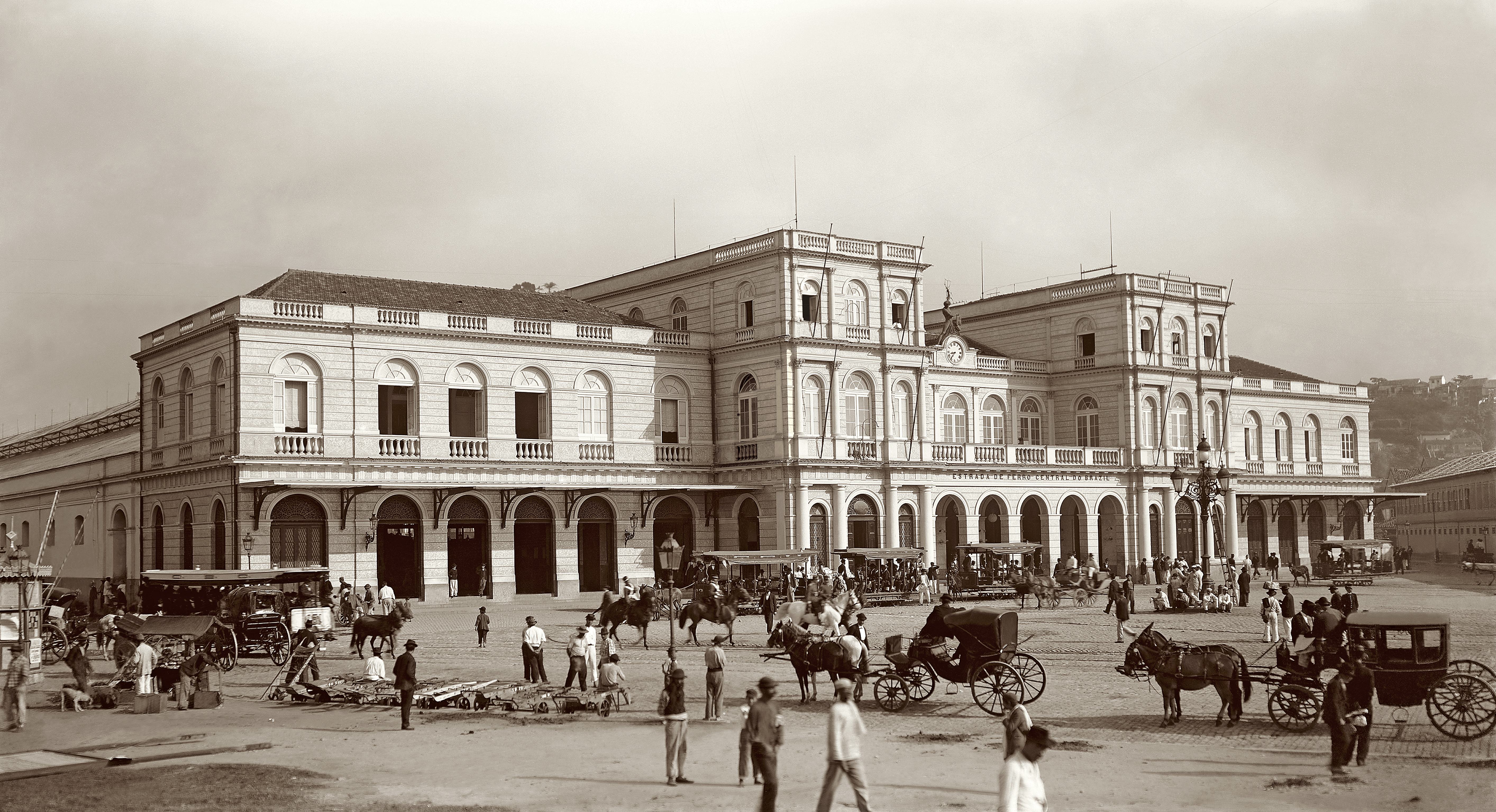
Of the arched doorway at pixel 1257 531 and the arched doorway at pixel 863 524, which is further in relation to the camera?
the arched doorway at pixel 1257 531

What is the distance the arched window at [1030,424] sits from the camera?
226 feet

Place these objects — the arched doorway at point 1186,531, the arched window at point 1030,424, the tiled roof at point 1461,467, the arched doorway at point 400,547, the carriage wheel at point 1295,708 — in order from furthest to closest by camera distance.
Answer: the arched doorway at point 1186,531 < the arched window at point 1030,424 < the tiled roof at point 1461,467 < the arched doorway at point 400,547 < the carriage wheel at point 1295,708

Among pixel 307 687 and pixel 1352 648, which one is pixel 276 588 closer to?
pixel 307 687

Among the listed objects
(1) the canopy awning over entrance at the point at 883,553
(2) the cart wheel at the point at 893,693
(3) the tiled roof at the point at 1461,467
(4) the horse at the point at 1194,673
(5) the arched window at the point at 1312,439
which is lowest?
(2) the cart wheel at the point at 893,693

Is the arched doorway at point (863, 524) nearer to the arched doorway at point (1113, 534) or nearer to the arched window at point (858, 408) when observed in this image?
the arched window at point (858, 408)

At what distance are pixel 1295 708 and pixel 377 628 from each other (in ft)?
61.4

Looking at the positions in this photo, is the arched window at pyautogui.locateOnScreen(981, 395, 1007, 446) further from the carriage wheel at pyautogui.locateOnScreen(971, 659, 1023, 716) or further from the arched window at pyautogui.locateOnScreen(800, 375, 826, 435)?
the carriage wheel at pyautogui.locateOnScreen(971, 659, 1023, 716)

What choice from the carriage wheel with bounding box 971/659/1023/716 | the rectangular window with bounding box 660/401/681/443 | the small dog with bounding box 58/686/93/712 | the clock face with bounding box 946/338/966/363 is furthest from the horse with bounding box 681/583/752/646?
the clock face with bounding box 946/338/966/363

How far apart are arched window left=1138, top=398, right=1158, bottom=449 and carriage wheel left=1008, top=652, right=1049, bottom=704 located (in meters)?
43.3

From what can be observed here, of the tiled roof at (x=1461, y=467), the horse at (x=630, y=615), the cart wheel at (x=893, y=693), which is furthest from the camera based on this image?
the tiled roof at (x=1461, y=467)

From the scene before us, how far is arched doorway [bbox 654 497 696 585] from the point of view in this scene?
184 ft

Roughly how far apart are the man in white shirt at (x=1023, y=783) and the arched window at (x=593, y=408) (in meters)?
43.7

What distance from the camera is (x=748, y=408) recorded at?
57750 mm

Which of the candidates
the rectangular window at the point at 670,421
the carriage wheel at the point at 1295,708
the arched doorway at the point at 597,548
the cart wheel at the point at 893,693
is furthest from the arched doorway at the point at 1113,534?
the carriage wheel at the point at 1295,708
